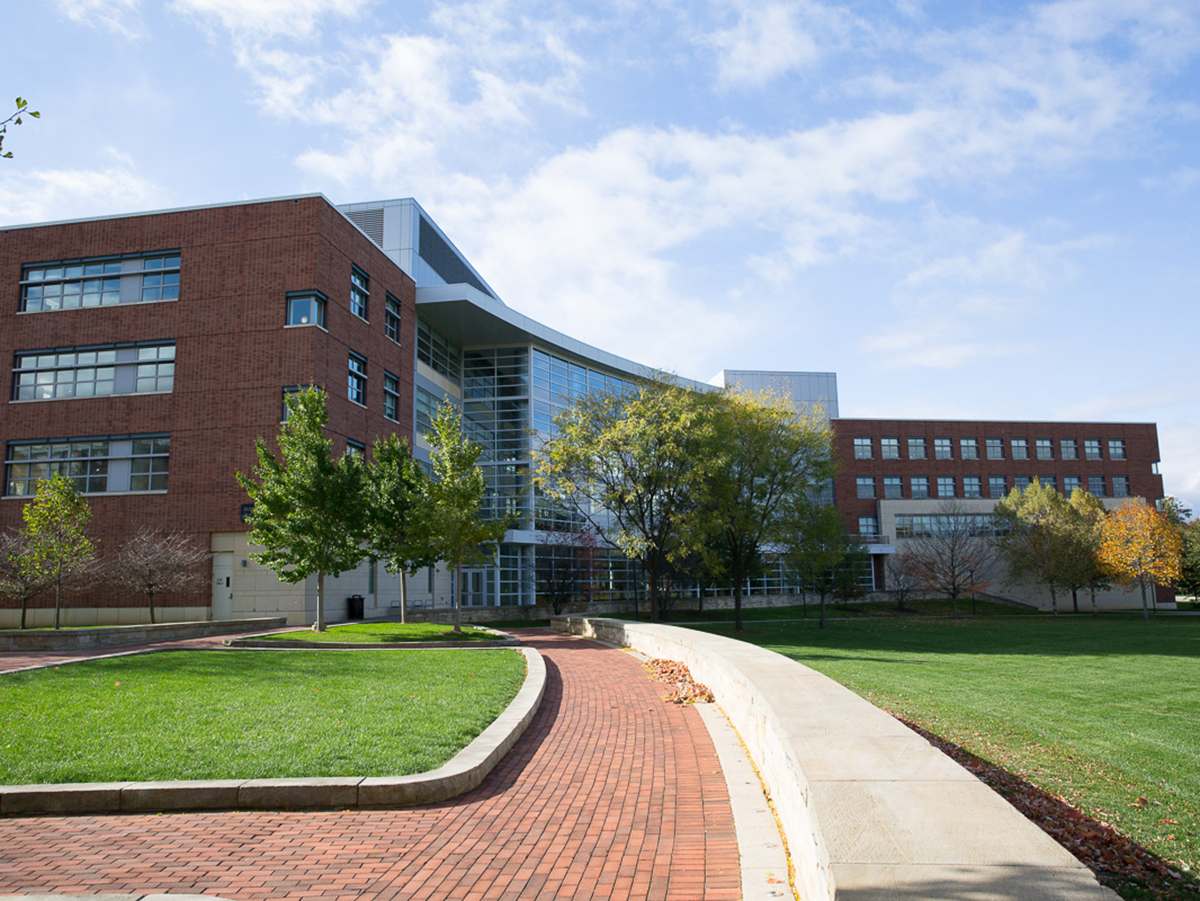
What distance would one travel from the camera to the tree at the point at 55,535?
20859 mm

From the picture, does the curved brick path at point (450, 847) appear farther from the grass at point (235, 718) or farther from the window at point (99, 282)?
the window at point (99, 282)

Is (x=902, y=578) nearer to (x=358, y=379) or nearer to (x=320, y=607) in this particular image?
(x=358, y=379)

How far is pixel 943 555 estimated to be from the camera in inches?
2018

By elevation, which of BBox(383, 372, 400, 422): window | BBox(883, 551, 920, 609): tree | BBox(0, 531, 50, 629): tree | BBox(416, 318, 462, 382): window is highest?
BBox(416, 318, 462, 382): window

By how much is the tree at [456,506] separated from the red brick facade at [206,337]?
6915 mm

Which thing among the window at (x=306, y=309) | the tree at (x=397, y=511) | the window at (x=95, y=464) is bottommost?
the tree at (x=397, y=511)

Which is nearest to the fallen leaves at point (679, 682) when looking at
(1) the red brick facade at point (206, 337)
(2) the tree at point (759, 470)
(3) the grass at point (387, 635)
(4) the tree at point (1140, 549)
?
(3) the grass at point (387, 635)

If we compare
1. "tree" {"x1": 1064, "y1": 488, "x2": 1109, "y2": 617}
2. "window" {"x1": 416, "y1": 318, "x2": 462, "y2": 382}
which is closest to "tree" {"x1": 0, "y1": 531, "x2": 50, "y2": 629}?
"window" {"x1": 416, "y1": 318, "x2": 462, "y2": 382}

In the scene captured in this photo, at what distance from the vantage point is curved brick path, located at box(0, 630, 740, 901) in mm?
4375

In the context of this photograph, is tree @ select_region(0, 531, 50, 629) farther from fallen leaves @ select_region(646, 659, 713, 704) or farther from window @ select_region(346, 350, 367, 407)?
fallen leaves @ select_region(646, 659, 713, 704)

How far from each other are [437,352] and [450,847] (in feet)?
118

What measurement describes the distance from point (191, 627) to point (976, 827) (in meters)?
22.3

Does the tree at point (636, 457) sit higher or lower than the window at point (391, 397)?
lower

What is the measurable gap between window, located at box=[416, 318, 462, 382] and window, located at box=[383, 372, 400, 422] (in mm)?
3384
